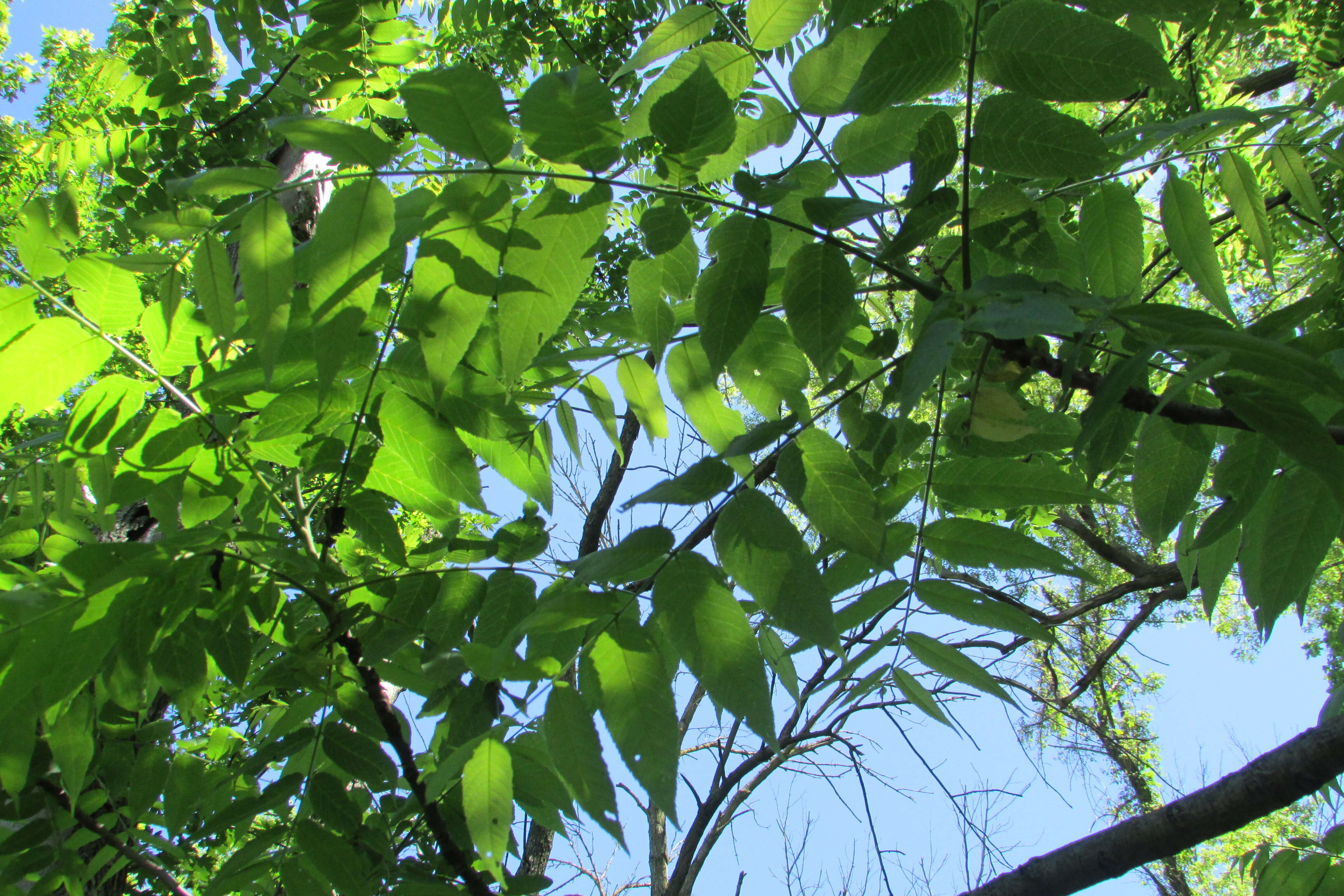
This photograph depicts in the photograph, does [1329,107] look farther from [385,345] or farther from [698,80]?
[385,345]

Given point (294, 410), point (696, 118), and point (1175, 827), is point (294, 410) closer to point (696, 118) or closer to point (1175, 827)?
point (696, 118)

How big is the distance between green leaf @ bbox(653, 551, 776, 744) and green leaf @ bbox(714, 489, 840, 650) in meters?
0.03

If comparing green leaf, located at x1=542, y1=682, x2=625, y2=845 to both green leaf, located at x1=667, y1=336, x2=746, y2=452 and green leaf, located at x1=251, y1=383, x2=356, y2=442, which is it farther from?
green leaf, located at x1=251, y1=383, x2=356, y2=442

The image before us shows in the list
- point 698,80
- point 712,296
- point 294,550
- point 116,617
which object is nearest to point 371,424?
point 294,550

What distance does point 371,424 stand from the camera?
116 cm

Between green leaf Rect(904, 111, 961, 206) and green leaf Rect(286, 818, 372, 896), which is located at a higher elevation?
green leaf Rect(904, 111, 961, 206)

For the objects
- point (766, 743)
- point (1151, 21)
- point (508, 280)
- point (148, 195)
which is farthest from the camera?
point (148, 195)

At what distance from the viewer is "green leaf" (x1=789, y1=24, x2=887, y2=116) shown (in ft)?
3.23

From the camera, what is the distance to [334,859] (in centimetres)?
116

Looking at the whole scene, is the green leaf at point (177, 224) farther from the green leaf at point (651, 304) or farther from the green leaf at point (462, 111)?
the green leaf at point (651, 304)

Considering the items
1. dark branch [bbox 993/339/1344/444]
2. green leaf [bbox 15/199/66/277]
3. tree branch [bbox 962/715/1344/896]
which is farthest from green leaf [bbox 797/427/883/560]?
green leaf [bbox 15/199/66/277]

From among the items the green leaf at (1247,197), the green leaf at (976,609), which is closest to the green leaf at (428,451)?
the green leaf at (976,609)

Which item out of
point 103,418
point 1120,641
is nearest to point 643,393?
point 103,418

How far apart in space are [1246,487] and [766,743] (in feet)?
2.26
